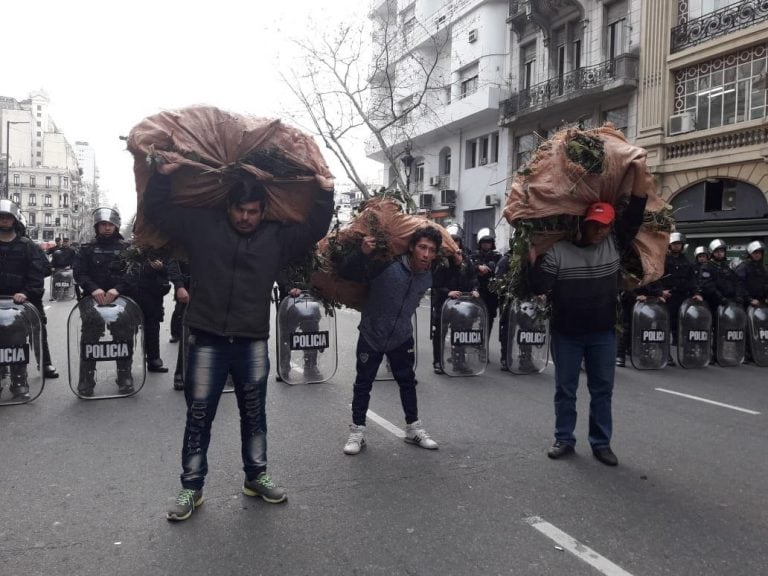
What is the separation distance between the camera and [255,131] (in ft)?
11.8

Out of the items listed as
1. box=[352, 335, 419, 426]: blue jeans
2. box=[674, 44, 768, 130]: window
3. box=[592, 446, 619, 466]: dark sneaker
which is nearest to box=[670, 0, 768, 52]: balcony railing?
box=[674, 44, 768, 130]: window

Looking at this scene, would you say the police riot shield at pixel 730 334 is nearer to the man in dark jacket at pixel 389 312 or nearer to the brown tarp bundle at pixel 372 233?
the brown tarp bundle at pixel 372 233

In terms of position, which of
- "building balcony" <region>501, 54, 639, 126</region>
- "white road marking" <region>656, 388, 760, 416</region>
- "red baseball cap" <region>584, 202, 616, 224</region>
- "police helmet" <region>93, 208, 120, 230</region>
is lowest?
"white road marking" <region>656, 388, 760, 416</region>

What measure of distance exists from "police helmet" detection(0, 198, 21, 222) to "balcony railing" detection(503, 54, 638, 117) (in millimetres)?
18100

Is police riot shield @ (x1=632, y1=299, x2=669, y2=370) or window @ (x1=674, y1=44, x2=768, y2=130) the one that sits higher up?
window @ (x1=674, y1=44, x2=768, y2=130)

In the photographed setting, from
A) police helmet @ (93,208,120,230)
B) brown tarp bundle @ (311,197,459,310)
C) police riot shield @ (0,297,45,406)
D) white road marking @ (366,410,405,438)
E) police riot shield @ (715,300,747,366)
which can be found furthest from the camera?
police riot shield @ (715,300,747,366)

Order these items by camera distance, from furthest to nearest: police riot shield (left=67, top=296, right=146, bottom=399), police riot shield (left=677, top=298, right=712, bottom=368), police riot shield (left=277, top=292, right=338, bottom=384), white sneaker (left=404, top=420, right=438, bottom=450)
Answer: police riot shield (left=677, top=298, right=712, bottom=368) → police riot shield (left=277, top=292, right=338, bottom=384) → police riot shield (left=67, top=296, right=146, bottom=399) → white sneaker (left=404, top=420, right=438, bottom=450)

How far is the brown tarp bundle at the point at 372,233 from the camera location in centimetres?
486

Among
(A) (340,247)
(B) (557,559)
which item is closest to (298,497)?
(B) (557,559)

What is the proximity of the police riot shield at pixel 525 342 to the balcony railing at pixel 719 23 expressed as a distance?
12.9 meters

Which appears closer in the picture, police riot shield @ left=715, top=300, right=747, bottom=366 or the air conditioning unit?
police riot shield @ left=715, top=300, right=747, bottom=366

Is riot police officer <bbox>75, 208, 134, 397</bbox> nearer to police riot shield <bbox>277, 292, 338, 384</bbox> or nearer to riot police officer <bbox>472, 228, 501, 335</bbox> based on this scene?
police riot shield <bbox>277, 292, 338, 384</bbox>

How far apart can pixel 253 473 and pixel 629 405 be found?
4.29 metres

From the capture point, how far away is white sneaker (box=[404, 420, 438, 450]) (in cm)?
500
